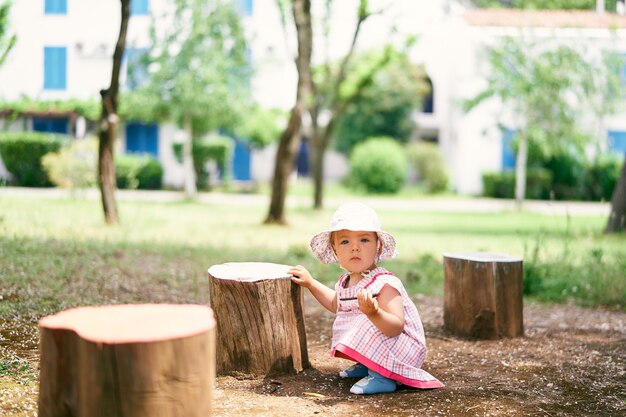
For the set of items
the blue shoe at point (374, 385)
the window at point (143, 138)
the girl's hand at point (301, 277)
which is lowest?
the blue shoe at point (374, 385)

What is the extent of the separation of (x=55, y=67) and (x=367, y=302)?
52.6 ft

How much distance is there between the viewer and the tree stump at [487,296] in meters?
6.19

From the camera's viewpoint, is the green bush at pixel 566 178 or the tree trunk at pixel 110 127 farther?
the green bush at pixel 566 178

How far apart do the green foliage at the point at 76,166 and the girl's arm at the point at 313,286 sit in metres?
15.2

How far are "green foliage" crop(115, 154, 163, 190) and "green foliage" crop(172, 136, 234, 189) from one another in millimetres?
875

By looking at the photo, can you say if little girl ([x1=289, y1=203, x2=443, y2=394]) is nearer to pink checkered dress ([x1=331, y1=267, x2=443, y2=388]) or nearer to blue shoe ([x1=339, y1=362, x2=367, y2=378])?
pink checkered dress ([x1=331, y1=267, x2=443, y2=388])

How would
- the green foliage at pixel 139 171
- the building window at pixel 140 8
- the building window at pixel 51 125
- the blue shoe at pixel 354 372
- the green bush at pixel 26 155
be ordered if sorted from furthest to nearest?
1. the building window at pixel 51 125
2. the green foliage at pixel 139 171
3. the green bush at pixel 26 155
4. the building window at pixel 140 8
5. the blue shoe at pixel 354 372

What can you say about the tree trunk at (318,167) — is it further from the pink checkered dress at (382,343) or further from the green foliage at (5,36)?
the pink checkered dress at (382,343)

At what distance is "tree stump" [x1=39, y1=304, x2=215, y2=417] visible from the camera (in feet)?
9.64

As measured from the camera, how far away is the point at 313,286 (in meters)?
4.77

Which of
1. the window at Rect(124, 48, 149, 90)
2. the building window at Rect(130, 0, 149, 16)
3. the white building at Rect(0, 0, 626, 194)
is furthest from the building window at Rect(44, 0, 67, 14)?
the window at Rect(124, 48, 149, 90)

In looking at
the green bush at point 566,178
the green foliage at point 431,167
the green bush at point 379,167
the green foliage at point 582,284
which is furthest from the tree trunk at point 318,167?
the green foliage at point 582,284

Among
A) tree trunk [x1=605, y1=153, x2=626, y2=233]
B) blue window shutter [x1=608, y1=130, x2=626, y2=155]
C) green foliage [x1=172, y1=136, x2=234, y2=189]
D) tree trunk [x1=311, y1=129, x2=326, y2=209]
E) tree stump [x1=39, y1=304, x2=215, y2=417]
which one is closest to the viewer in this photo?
tree stump [x1=39, y1=304, x2=215, y2=417]

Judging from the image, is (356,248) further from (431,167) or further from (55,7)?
(431,167)
